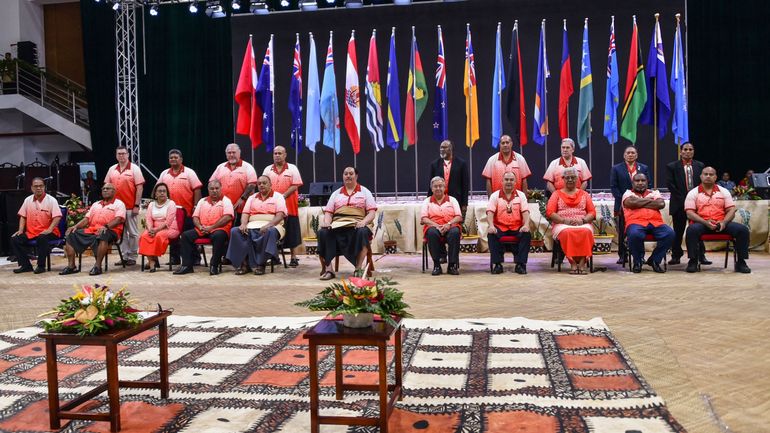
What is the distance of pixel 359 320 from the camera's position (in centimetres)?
304

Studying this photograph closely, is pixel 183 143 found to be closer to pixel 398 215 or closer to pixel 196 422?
pixel 398 215

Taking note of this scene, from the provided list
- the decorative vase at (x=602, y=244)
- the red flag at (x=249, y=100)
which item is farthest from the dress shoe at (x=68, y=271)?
the decorative vase at (x=602, y=244)

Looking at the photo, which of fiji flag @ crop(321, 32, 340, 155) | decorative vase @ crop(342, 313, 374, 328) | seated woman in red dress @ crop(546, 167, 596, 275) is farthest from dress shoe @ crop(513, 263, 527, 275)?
decorative vase @ crop(342, 313, 374, 328)

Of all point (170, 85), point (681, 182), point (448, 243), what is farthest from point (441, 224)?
point (170, 85)

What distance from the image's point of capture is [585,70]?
10492 millimetres

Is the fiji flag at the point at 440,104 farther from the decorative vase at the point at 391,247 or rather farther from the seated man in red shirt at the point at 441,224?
the seated man in red shirt at the point at 441,224

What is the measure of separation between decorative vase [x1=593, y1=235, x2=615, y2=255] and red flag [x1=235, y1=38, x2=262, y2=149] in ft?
17.4

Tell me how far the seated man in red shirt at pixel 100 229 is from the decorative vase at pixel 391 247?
3.67m

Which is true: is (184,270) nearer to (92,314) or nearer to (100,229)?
(100,229)

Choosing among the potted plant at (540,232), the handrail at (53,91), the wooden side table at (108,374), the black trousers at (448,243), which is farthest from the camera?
the handrail at (53,91)

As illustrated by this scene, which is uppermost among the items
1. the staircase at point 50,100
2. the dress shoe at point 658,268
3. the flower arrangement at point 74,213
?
the staircase at point 50,100

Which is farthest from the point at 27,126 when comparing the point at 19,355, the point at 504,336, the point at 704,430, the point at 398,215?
the point at 704,430

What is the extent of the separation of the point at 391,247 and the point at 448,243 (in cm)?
244

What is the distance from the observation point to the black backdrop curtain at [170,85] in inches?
576
